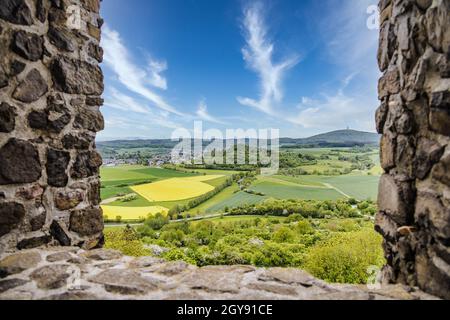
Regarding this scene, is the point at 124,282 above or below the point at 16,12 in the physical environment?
below

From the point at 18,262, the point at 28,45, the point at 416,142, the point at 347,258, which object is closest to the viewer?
the point at 416,142

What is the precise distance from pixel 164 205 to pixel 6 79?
873 inches

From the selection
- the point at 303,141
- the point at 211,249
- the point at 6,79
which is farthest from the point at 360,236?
the point at 6,79

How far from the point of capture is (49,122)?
7.28 feet

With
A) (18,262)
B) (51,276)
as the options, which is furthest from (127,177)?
(51,276)

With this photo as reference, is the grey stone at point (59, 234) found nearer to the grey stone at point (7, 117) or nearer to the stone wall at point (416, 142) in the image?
the grey stone at point (7, 117)

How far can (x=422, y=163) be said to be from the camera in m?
1.63

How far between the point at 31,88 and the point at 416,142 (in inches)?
108

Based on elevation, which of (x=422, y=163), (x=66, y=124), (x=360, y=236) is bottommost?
(x=360, y=236)

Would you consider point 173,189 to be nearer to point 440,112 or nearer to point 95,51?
point 95,51
